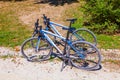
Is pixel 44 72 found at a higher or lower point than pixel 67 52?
lower

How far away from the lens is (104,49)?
25.9 feet

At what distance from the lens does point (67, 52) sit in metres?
6.74

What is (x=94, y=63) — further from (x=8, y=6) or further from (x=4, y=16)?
(x=8, y=6)

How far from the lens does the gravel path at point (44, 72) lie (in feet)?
21.4

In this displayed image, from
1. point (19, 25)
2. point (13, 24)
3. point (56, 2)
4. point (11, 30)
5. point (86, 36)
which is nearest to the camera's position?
point (86, 36)

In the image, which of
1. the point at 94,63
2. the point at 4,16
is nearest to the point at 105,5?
the point at 94,63

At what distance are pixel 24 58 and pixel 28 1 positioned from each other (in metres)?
6.30

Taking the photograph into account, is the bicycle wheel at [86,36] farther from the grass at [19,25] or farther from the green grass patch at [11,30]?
the green grass patch at [11,30]

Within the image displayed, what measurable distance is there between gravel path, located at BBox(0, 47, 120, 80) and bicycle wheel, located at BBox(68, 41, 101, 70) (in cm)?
19

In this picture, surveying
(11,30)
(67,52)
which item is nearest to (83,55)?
(67,52)

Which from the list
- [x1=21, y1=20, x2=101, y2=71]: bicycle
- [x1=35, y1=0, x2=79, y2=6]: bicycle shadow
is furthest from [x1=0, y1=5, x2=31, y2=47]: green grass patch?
[x1=35, y1=0, x2=79, y2=6]: bicycle shadow

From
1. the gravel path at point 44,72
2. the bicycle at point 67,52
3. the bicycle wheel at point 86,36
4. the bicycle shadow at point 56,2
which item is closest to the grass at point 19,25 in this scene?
the bicycle wheel at point 86,36

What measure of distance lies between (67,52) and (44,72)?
707 mm

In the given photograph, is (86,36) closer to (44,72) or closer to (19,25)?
(44,72)
